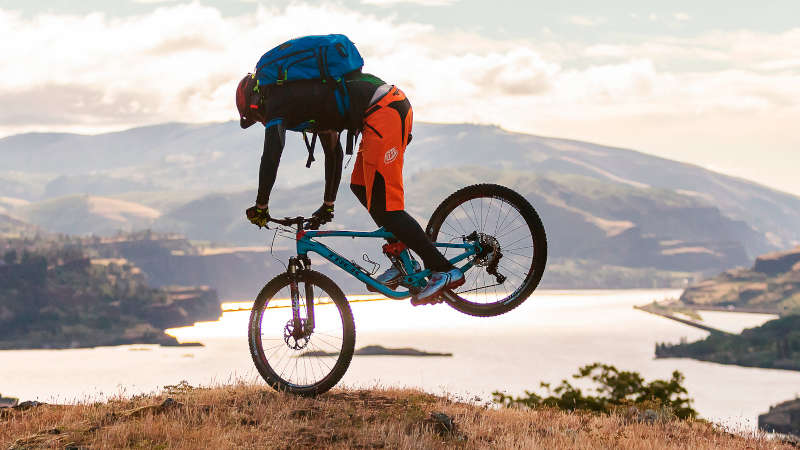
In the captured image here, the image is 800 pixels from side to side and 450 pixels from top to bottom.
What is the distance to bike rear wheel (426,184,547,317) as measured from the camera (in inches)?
407

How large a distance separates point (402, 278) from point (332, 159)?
1.99 meters

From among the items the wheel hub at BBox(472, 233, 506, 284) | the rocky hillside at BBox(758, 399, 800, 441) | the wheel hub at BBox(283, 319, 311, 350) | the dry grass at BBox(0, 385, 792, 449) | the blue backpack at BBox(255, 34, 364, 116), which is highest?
the blue backpack at BBox(255, 34, 364, 116)

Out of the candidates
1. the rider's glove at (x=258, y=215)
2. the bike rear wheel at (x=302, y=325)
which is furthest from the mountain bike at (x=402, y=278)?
the rider's glove at (x=258, y=215)

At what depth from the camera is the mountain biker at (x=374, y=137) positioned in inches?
381

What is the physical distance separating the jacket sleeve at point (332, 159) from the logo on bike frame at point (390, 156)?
1.37 meters

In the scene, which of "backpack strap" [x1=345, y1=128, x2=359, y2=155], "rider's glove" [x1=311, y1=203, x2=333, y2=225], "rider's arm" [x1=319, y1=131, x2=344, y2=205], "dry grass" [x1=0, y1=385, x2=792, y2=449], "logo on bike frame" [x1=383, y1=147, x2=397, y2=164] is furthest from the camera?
"rider's glove" [x1=311, y1=203, x2=333, y2=225]

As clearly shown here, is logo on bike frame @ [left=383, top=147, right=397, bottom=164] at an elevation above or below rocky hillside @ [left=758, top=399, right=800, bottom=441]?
above

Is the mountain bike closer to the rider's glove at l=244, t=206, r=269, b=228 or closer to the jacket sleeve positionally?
the rider's glove at l=244, t=206, r=269, b=228

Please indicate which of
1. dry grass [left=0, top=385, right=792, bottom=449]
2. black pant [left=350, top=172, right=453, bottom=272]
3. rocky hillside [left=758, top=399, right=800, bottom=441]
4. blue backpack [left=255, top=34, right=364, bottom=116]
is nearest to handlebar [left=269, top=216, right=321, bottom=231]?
black pant [left=350, top=172, right=453, bottom=272]

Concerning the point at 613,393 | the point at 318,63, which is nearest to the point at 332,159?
the point at 318,63

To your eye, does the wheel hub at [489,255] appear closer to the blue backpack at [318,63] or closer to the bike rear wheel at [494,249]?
the bike rear wheel at [494,249]

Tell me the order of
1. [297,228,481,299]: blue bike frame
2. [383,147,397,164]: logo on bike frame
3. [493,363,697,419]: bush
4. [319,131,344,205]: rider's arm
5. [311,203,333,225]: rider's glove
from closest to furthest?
[383,147,397,164]: logo on bike frame
[297,228,481,299]: blue bike frame
[319,131,344,205]: rider's arm
[311,203,333,225]: rider's glove
[493,363,697,419]: bush

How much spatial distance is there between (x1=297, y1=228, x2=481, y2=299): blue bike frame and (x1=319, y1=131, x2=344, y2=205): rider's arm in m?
0.85

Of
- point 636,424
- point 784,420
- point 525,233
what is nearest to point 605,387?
point 636,424
